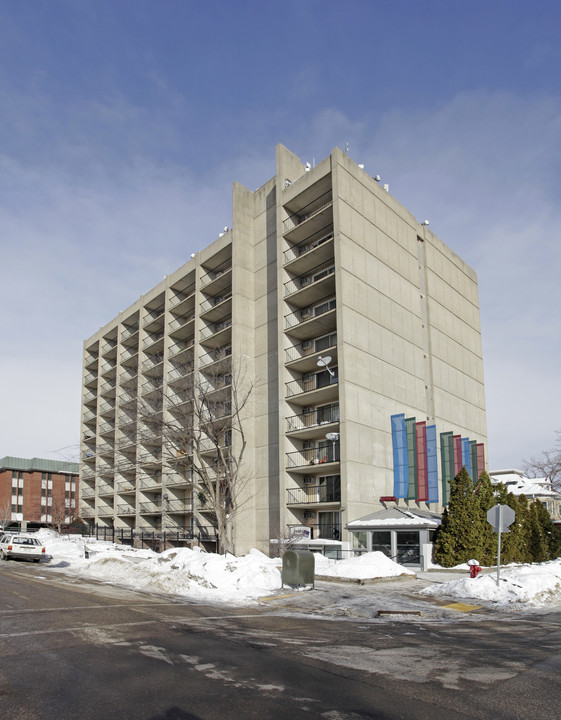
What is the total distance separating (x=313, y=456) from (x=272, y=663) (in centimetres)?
2869

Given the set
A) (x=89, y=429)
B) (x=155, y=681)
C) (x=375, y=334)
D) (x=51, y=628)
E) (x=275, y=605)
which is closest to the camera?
(x=155, y=681)

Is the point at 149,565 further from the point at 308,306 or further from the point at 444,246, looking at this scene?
the point at 444,246

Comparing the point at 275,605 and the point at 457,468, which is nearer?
the point at 275,605

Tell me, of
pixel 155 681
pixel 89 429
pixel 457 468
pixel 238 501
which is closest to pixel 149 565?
pixel 238 501

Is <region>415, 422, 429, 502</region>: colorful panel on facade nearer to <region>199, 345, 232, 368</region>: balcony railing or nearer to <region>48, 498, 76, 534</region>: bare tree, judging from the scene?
<region>199, 345, 232, 368</region>: balcony railing

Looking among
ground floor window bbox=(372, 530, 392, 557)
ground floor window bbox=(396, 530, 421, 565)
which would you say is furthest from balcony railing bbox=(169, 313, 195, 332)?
ground floor window bbox=(396, 530, 421, 565)

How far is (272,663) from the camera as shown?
8539 millimetres

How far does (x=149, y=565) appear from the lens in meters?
25.6

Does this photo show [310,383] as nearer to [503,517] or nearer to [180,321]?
[180,321]

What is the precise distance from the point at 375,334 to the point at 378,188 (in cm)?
1102

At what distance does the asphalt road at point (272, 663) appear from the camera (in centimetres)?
641

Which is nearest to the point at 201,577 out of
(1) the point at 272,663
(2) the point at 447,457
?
(1) the point at 272,663

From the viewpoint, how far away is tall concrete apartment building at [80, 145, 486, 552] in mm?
35094

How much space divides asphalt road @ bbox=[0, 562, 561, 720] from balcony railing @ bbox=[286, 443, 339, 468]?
1958 cm
